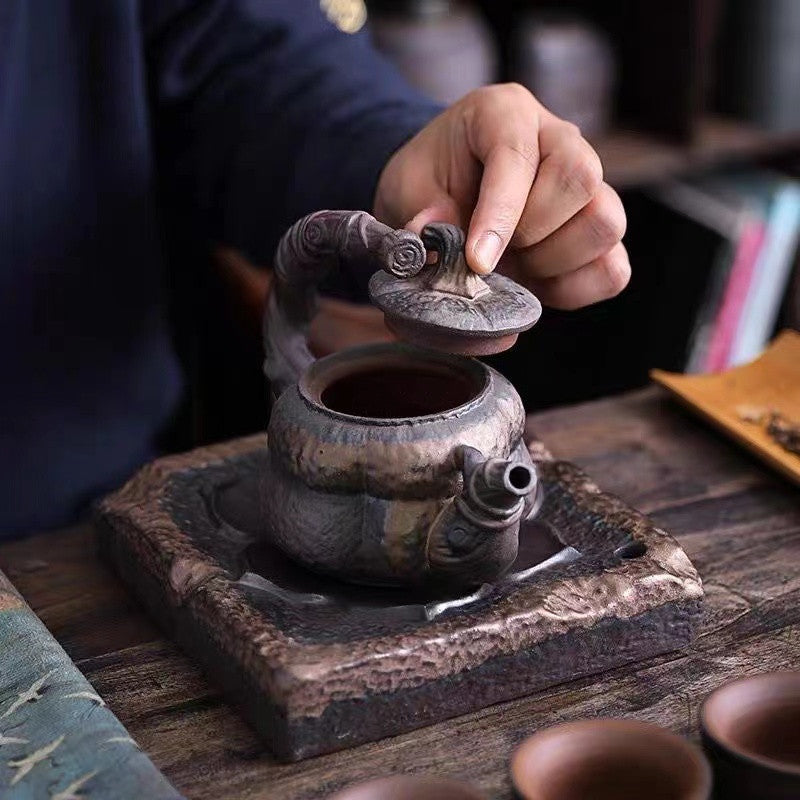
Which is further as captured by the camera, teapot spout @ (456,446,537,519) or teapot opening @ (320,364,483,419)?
teapot opening @ (320,364,483,419)

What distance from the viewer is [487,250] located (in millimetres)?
1014

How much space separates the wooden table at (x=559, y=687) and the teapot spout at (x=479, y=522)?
11cm

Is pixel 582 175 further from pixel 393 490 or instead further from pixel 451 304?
pixel 393 490

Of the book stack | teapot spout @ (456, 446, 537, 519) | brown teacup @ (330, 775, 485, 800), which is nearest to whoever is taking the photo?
brown teacup @ (330, 775, 485, 800)

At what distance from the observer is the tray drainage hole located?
1024 mm

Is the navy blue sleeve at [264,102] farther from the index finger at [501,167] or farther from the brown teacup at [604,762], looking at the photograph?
the brown teacup at [604,762]

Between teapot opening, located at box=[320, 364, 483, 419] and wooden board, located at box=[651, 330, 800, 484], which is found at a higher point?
teapot opening, located at box=[320, 364, 483, 419]

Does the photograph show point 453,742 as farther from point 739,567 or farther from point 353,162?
point 353,162

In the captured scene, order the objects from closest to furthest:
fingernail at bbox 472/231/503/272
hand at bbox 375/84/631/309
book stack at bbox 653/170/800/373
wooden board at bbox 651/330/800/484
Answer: fingernail at bbox 472/231/503/272 < hand at bbox 375/84/631/309 < wooden board at bbox 651/330/800/484 < book stack at bbox 653/170/800/373

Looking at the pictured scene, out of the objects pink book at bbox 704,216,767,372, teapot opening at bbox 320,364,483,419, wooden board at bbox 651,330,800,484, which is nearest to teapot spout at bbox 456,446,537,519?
teapot opening at bbox 320,364,483,419

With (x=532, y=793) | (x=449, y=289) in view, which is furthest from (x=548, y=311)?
(x=532, y=793)

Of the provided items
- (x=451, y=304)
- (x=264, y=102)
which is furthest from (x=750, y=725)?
(x=264, y=102)

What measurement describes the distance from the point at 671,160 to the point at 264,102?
3.70ft

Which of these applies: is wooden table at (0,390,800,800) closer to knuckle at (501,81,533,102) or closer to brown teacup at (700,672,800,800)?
brown teacup at (700,672,800,800)
